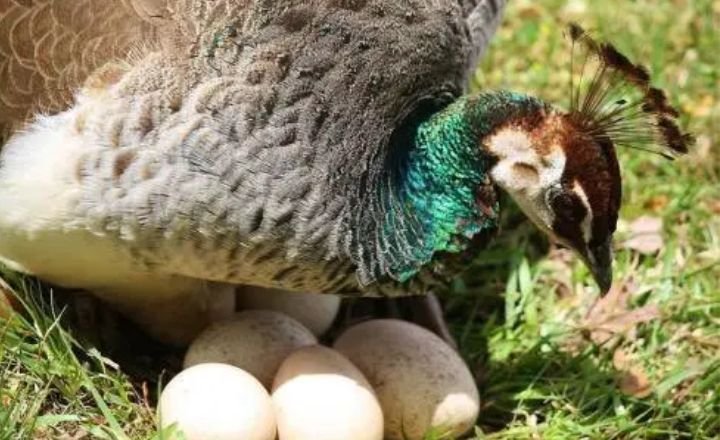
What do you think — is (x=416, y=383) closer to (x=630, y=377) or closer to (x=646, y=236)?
(x=630, y=377)

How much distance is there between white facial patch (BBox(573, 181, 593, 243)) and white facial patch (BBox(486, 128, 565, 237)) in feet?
0.15

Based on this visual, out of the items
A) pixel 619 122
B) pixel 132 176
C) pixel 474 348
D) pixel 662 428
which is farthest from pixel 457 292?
pixel 132 176

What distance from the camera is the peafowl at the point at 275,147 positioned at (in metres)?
2.77

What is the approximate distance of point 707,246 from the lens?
3.83 metres

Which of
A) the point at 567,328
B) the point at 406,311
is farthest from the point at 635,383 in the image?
the point at 406,311

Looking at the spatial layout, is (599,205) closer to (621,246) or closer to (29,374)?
(621,246)

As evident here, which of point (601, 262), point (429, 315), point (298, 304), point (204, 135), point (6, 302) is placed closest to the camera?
point (204, 135)

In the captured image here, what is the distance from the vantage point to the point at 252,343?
3.04 meters

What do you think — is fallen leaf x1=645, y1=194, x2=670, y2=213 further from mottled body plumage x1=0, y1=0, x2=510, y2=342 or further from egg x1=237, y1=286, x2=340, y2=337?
mottled body plumage x1=0, y1=0, x2=510, y2=342

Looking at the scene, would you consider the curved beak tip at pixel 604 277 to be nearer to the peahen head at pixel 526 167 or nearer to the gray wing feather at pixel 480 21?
the peahen head at pixel 526 167

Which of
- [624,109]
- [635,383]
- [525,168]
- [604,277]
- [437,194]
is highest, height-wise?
[624,109]

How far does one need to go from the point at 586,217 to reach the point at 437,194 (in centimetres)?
35

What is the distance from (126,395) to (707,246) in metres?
1.83

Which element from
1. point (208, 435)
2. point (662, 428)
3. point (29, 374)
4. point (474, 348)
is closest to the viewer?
point (208, 435)
